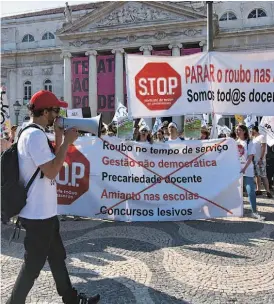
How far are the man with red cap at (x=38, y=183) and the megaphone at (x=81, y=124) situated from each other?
0.05 m

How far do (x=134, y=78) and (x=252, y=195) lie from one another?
2.79 m

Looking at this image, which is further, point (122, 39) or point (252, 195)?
point (122, 39)

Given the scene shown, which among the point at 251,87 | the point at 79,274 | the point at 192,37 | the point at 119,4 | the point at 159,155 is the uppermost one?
the point at 119,4

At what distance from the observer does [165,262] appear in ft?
14.6

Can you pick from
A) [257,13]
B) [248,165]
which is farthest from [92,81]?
[248,165]

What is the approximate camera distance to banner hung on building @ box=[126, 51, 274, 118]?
6.35 meters

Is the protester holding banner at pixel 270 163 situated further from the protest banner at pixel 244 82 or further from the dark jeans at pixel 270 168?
the protest banner at pixel 244 82

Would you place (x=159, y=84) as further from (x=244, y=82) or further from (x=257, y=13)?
(x=257, y=13)

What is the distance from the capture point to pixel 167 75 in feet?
21.3

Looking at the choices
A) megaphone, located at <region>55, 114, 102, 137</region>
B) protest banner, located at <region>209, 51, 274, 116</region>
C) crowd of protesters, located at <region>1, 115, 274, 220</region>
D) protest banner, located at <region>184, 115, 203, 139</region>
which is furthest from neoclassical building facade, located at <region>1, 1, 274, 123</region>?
megaphone, located at <region>55, 114, 102, 137</region>

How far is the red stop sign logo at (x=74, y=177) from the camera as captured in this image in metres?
6.44

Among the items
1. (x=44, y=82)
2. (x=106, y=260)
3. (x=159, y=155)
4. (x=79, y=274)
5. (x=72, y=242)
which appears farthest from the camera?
(x=44, y=82)

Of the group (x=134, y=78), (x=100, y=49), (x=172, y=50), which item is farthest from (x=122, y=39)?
(x=134, y=78)

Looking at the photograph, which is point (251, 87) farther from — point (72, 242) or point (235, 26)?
point (235, 26)
